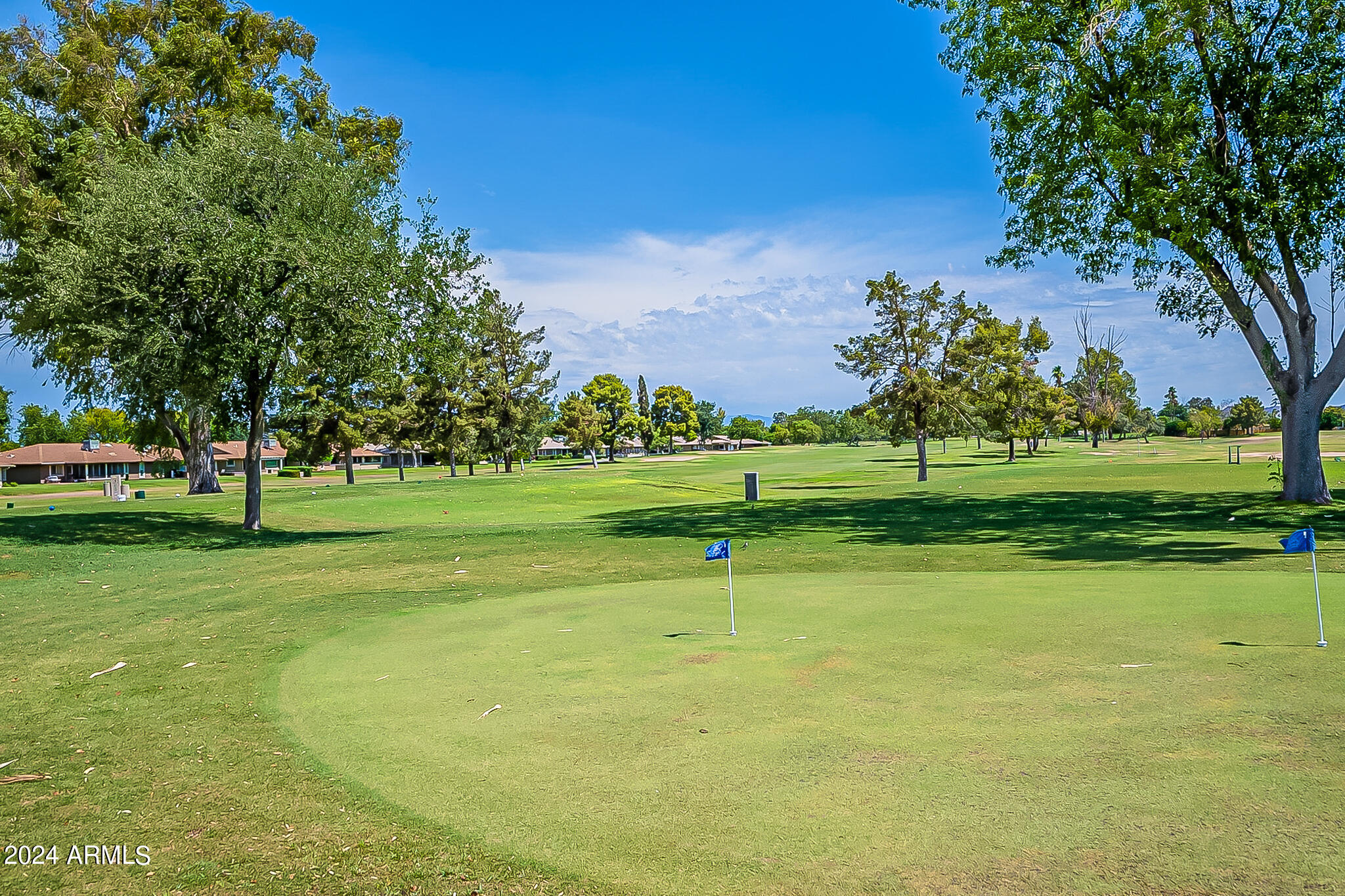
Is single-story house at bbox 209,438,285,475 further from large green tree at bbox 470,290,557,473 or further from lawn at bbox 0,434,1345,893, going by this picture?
lawn at bbox 0,434,1345,893

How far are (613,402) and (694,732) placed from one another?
10366cm

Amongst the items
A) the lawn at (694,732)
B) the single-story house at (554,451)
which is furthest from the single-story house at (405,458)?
the lawn at (694,732)

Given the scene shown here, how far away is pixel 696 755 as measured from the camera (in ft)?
17.5

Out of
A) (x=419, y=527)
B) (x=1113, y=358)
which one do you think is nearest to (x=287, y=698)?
(x=419, y=527)

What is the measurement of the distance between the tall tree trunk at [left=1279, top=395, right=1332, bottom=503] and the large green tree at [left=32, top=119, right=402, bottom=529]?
2468cm

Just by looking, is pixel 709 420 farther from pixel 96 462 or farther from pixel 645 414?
pixel 96 462

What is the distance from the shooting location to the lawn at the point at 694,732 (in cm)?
407

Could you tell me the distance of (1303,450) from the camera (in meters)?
23.9

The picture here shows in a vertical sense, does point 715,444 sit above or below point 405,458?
above

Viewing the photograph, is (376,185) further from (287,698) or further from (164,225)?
(287,698)

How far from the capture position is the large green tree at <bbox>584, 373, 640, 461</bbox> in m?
108

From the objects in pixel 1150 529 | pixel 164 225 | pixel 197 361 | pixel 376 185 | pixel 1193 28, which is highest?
pixel 1193 28

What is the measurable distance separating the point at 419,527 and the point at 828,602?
65.7 ft

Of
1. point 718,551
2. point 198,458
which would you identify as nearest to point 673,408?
point 198,458
